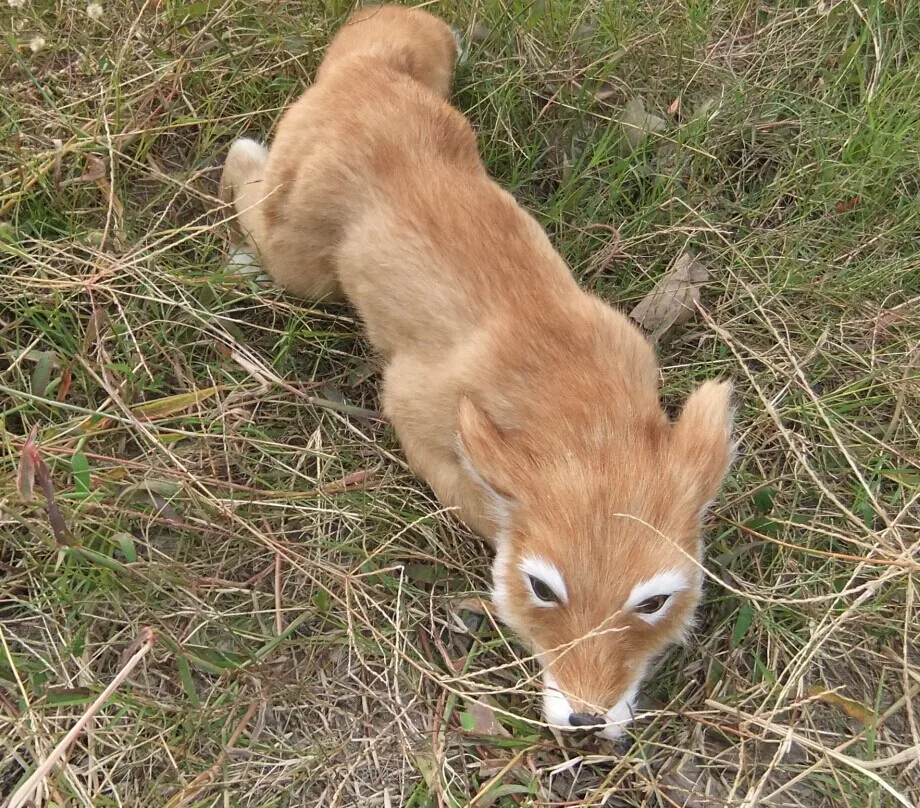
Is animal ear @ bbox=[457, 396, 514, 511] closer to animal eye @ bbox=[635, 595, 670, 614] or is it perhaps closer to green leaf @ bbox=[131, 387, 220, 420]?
animal eye @ bbox=[635, 595, 670, 614]

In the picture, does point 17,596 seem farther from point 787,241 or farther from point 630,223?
point 787,241

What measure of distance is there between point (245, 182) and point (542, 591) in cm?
239

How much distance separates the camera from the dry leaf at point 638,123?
3.77 m

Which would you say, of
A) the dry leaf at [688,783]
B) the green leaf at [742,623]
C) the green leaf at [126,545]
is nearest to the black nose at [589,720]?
the dry leaf at [688,783]

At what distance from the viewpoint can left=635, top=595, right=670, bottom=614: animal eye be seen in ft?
7.42

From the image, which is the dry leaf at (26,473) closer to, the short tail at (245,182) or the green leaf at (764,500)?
the short tail at (245,182)

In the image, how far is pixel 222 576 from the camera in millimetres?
2910

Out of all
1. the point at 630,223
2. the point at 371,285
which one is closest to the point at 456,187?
the point at 371,285

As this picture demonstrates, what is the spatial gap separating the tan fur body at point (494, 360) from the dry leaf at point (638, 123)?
109 cm

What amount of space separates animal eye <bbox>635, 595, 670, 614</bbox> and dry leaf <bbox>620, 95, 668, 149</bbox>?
2416 mm

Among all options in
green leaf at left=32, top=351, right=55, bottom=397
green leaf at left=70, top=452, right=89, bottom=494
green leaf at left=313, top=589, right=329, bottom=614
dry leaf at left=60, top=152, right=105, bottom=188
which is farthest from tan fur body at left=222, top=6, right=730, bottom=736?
green leaf at left=70, top=452, right=89, bottom=494

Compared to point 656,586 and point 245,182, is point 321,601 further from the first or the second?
point 245,182

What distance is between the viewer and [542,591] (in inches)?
92.3

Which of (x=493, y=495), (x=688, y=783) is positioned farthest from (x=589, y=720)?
(x=493, y=495)
